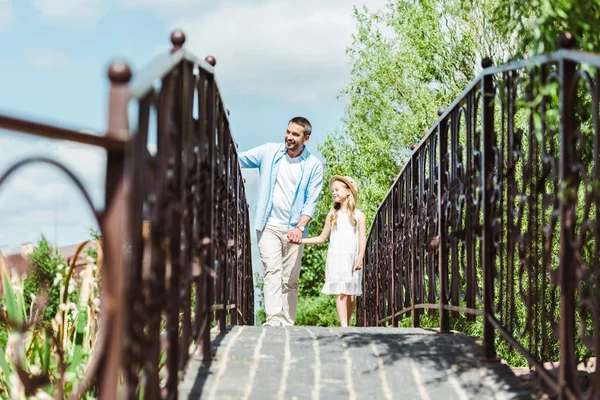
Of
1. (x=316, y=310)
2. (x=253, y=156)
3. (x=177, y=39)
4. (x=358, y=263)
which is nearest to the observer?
(x=177, y=39)

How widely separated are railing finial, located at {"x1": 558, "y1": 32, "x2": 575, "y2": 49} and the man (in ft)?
15.6

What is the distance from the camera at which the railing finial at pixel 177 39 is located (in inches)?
145

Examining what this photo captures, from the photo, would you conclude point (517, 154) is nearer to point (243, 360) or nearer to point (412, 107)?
point (243, 360)

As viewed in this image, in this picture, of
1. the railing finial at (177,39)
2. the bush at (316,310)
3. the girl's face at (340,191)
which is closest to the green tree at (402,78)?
the bush at (316,310)

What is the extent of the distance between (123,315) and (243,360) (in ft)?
6.02

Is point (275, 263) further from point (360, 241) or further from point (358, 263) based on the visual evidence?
point (360, 241)

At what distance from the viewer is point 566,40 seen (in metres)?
3.24

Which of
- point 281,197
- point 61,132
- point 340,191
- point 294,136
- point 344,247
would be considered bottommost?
point 344,247

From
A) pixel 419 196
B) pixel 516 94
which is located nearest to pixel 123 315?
pixel 516 94

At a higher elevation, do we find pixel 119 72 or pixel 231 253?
pixel 119 72

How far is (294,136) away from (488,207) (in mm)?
3819

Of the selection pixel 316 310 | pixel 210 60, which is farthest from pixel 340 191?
pixel 316 310

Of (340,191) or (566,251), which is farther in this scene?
(340,191)

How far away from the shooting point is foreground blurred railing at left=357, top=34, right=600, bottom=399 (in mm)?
3172
